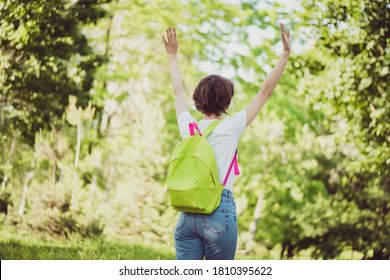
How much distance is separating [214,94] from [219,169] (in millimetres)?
301

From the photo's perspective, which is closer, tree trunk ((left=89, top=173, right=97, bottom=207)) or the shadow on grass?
the shadow on grass

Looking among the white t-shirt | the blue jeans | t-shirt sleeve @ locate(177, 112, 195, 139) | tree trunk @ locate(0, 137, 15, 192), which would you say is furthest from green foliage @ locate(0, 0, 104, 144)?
the blue jeans

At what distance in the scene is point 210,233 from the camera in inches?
81.2

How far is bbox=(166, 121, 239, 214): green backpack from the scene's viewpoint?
2074mm

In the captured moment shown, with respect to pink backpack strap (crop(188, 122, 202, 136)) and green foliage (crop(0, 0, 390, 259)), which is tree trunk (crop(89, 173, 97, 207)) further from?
pink backpack strap (crop(188, 122, 202, 136))

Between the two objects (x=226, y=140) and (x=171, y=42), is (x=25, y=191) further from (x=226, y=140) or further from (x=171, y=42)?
(x=226, y=140)

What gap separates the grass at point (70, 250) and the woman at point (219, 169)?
346 cm

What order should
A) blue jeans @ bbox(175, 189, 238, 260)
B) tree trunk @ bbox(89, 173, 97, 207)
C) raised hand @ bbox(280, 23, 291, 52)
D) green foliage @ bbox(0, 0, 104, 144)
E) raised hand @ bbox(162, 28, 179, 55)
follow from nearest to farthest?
blue jeans @ bbox(175, 189, 238, 260)
raised hand @ bbox(280, 23, 291, 52)
raised hand @ bbox(162, 28, 179, 55)
green foliage @ bbox(0, 0, 104, 144)
tree trunk @ bbox(89, 173, 97, 207)

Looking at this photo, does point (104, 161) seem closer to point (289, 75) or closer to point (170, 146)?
point (170, 146)

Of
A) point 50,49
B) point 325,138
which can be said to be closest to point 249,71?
point 325,138

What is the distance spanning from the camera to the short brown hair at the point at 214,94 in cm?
220

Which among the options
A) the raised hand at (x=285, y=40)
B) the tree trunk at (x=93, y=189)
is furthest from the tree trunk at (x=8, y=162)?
the raised hand at (x=285, y=40)

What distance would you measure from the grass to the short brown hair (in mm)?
3541

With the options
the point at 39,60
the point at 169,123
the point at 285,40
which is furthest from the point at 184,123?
the point at 169,123
